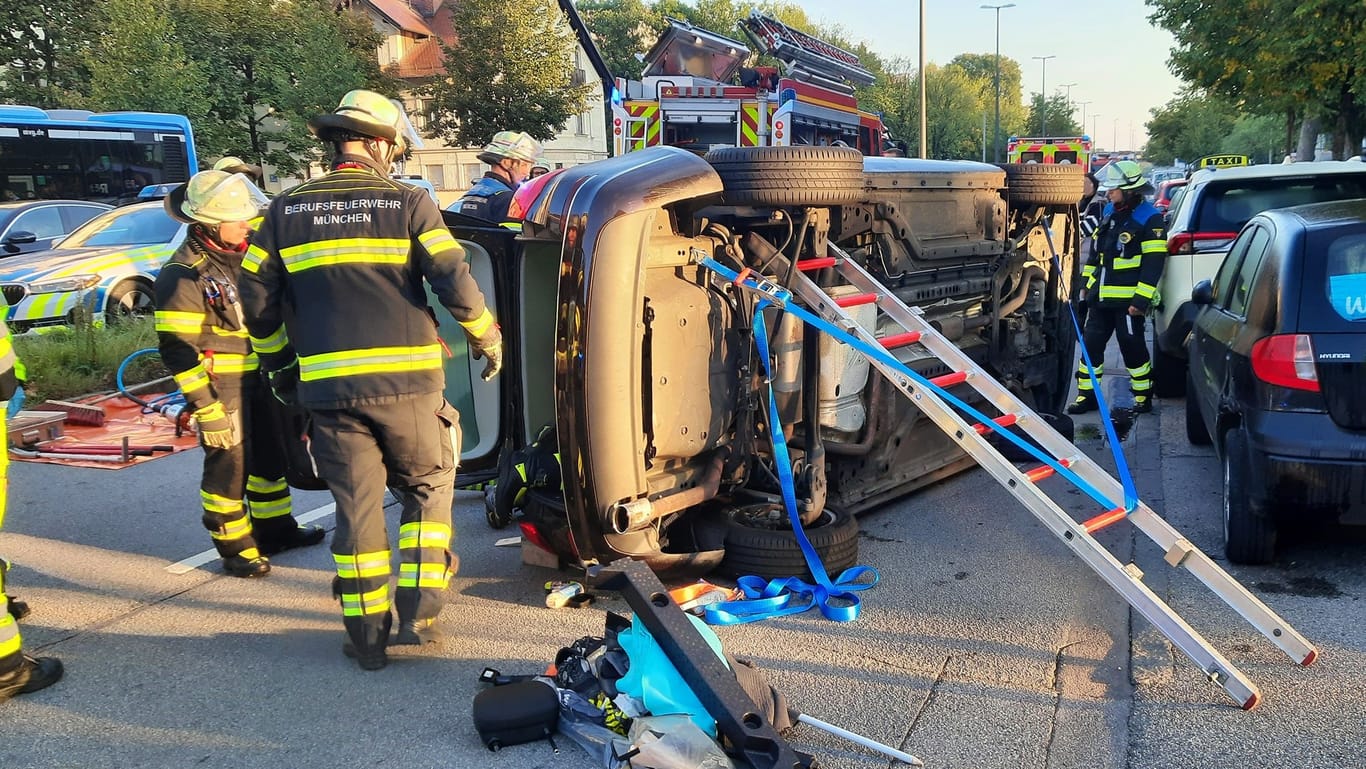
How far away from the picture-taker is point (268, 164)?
94.4 feet

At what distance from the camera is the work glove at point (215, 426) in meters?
4.25

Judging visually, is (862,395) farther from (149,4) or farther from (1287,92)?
(149,4)

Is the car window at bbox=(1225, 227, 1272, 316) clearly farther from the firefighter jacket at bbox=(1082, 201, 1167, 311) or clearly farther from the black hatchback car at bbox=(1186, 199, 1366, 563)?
the firefighter jacket at bbox=(1082, 201, 1167, 311)

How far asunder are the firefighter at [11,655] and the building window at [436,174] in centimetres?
3802

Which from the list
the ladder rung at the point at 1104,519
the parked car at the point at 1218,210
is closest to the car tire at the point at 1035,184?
the parked car at the point at 1218,210

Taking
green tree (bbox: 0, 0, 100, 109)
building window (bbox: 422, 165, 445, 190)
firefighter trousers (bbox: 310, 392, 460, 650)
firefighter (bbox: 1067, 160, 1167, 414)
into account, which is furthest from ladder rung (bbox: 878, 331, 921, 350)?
building window (bbox: 422, 165, 445, 190)

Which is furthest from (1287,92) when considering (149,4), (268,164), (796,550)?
(268,164)

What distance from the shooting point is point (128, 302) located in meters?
10.5

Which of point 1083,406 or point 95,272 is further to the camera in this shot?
point 95,272

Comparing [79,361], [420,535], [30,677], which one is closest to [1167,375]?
[420,535]

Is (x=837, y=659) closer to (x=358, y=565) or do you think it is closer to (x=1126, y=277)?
(x=358, y=565)

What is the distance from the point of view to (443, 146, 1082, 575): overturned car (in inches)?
140

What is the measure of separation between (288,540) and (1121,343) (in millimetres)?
5568

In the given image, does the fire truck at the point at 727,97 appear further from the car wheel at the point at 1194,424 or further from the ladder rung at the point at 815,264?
the ladder rung at the point at 815,264
